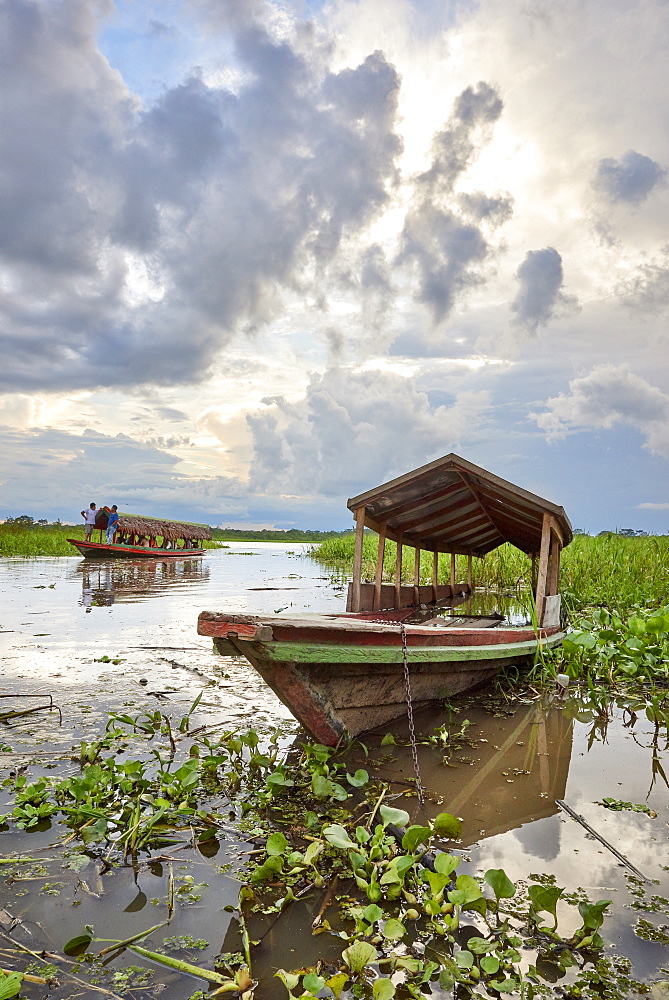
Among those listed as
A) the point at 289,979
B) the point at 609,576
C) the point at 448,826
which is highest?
the point at 609,576

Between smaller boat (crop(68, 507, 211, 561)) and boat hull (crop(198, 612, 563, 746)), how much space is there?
61.5 feet

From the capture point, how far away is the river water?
2395 millimetres

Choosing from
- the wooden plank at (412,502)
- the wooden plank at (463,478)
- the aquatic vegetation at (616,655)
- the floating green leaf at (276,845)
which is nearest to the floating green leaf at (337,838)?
the floating green leaf at (276,845)

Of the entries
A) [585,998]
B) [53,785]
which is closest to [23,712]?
[53,785]

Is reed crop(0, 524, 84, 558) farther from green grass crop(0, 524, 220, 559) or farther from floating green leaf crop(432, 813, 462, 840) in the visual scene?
floating green leaf crop(432, 813, 462, 840)

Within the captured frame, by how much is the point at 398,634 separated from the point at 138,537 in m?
24.1

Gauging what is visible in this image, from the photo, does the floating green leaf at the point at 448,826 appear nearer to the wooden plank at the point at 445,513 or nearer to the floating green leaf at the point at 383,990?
the floating green leaf at the point at 383,990

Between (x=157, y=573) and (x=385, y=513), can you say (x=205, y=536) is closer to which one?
(x=157, y=573)

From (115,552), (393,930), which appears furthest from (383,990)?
(115,552)

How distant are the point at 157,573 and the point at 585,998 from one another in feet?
61.9

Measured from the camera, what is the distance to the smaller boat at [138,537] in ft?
73.8

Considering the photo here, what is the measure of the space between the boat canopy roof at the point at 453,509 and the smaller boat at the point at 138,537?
15.7 meters

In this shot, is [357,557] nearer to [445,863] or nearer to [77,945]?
[445,863]

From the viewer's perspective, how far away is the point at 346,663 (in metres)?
3.73
